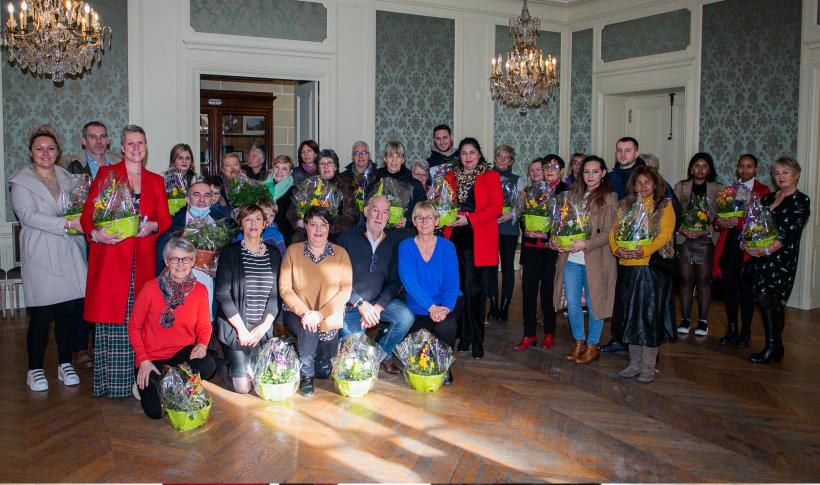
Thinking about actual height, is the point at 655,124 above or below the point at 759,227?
above

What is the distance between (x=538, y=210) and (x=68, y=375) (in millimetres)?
3467

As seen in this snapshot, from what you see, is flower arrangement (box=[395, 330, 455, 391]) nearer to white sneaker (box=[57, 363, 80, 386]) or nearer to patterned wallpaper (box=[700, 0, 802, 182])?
white sneaker (box=[57, 363, 80, 386])

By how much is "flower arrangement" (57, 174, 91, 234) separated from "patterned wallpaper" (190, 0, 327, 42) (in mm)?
3804

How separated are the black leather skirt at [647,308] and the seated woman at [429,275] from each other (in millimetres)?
1135

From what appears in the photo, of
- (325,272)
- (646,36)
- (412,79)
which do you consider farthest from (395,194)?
(646,36)

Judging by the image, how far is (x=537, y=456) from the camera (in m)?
3.54

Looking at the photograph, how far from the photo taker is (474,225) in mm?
5508

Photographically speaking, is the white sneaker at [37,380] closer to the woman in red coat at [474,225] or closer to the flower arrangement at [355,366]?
the flower arrangement at [355,366]

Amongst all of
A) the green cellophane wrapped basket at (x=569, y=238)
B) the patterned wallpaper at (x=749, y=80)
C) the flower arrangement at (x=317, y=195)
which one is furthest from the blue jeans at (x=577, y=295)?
the patterned wallpaper at (x=749, y=80)

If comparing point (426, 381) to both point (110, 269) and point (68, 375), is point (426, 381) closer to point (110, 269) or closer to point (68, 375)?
point (110, 269)


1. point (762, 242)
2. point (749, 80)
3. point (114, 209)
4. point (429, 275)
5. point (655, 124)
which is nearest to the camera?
point (114, 209)

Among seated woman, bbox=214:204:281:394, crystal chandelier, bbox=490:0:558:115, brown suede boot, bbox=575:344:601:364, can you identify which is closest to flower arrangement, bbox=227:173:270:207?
seated woman, bbox=214:204:281:394

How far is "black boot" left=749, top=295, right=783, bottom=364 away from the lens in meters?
5.20

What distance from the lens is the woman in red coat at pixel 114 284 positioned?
4.34 meters
